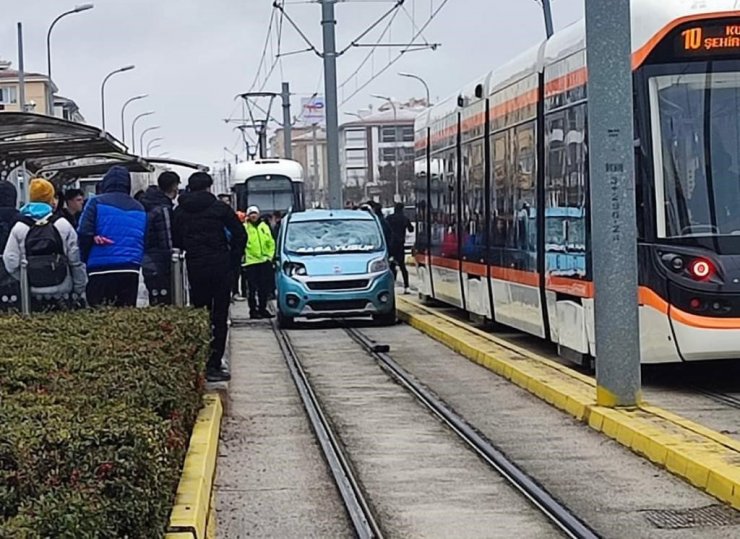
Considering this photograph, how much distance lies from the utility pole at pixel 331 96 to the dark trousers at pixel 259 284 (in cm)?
741

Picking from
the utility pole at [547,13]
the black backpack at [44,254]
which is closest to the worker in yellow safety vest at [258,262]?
the utility pole at [547,13]

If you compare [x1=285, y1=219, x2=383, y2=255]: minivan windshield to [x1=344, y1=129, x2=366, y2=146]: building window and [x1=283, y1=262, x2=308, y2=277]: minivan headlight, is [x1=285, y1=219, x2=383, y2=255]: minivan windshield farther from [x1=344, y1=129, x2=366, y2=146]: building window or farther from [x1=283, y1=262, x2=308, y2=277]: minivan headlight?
[x1=344, y1=129, x2=366, y2=146]: building window

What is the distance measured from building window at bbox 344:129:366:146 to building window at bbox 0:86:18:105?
58409mm

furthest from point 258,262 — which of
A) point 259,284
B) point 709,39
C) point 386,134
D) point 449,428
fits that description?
point 386,134

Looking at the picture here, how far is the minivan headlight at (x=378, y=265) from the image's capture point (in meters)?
22.0

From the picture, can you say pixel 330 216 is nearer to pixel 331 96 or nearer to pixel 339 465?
pixel 331 96

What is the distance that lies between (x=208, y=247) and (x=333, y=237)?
33.1 ft

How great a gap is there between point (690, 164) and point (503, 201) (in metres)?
5.18

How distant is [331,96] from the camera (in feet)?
103

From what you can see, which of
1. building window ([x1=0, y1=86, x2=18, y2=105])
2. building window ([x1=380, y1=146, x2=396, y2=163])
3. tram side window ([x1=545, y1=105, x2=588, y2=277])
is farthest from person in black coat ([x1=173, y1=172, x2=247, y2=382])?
building window ([x1=380, y1=146, x2=396, y2=163])

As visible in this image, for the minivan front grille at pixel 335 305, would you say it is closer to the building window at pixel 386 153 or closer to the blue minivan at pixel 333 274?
the blue minivan at pixel 333 274

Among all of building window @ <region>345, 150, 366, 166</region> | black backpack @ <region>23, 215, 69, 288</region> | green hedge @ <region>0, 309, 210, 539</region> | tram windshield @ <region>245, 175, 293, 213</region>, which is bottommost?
green hedge @ <region>0, 309, 210, 539</region>

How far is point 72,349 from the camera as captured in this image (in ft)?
30.3

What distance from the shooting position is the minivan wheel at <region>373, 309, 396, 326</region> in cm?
2217
